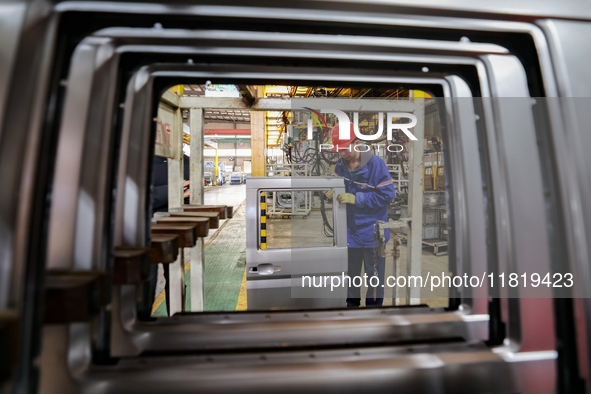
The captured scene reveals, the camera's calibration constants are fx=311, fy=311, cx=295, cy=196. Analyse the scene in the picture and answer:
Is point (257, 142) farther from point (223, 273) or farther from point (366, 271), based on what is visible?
point (223, 273)

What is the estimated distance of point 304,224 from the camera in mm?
10398

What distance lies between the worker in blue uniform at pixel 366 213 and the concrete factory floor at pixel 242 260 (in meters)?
0.26

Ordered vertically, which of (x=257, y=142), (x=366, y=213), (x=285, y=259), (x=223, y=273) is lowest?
(x=223, y=273)

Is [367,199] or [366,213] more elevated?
[367,199]

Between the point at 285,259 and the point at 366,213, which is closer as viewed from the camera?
the point at 285,259

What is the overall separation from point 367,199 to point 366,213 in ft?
0.57

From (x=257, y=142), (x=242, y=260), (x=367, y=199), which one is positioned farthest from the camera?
(x=242, y=260)

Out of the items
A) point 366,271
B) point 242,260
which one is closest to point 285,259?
point 366,271

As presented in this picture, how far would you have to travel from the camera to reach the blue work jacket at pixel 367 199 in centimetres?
375

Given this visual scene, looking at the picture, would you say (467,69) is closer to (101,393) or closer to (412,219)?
(412,219)

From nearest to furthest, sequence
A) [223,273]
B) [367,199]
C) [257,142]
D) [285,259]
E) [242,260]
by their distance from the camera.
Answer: [285,259] → [367,199] → [257,142] → [223,273] → [242,260]

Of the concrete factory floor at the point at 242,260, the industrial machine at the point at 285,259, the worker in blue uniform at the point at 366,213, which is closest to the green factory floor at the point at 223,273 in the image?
the concrete factory floor at the point at 242,260

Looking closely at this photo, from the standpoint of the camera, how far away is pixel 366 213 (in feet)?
12.4

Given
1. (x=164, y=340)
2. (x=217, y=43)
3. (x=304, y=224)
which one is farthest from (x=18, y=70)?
(x=304, y=224)
